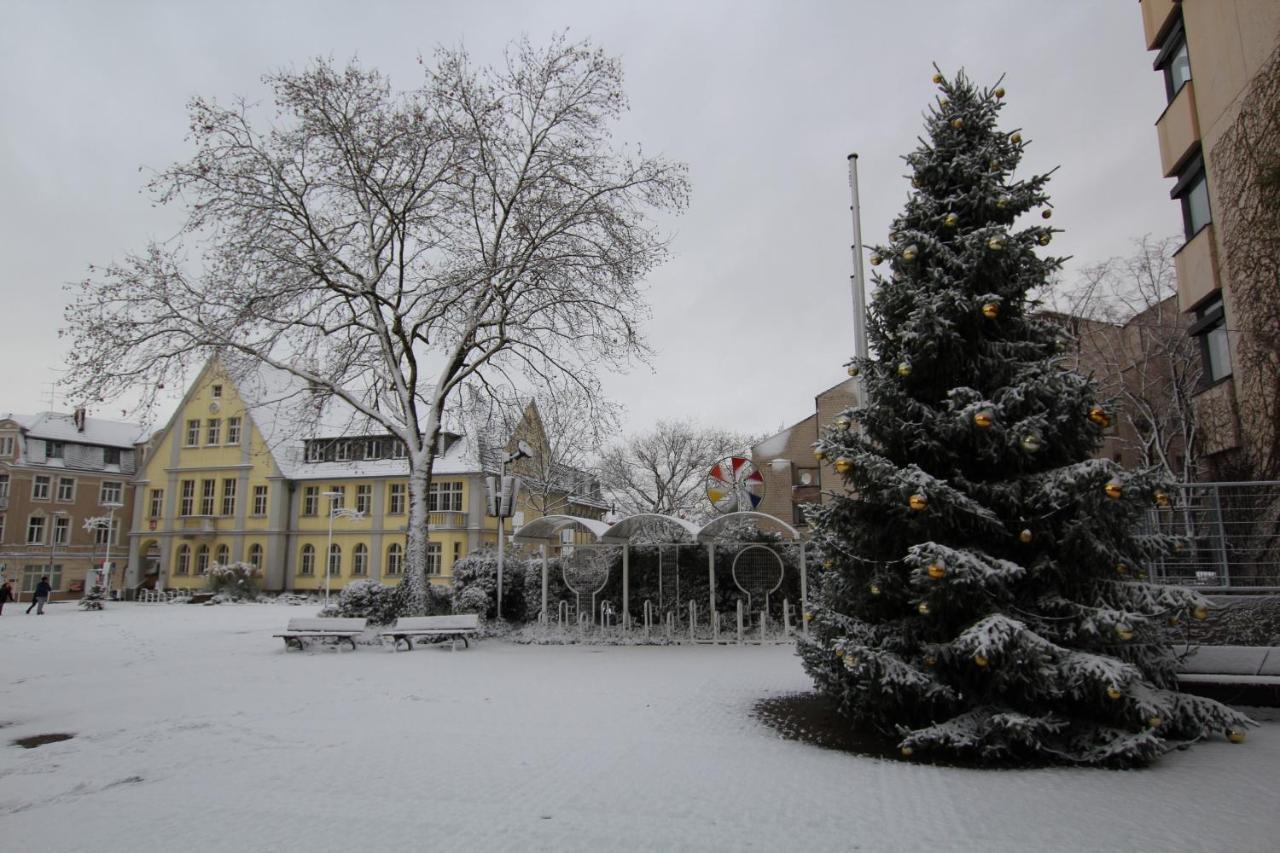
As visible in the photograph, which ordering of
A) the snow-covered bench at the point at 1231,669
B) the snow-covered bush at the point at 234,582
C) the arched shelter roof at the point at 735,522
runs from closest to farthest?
the snow-covered bench at the point at 1231,669 → the arched shelter roof at the point at 735,522 → the snow-covered bush at the point at 234,582

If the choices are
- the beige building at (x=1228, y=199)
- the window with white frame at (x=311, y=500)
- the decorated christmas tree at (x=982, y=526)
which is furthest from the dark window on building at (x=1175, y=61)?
the window with white frame at (x=311, y=500)

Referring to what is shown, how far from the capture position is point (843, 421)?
26.4 feet

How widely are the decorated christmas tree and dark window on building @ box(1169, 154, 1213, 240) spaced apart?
12925 millimetres

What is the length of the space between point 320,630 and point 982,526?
45.3 feet

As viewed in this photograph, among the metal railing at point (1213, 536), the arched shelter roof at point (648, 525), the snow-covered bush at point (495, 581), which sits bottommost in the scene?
the snow-covered bush at point (495, 581)

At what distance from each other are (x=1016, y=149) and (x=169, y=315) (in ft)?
61.9

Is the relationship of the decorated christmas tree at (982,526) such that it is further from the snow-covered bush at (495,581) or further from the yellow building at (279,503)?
the yellow building at (279,503)

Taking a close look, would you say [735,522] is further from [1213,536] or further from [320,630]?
[1213,536]

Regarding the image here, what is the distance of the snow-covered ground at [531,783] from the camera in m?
4.98

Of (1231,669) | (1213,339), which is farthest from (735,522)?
(1231,669)

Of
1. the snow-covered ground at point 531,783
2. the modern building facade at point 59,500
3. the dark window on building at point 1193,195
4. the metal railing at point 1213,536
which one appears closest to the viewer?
the snow-covered ground at point 531,783

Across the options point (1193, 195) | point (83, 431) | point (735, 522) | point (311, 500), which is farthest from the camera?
point (83, 431)

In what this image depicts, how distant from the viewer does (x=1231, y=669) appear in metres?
8.32

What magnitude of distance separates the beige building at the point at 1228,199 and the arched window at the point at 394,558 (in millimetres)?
42965
